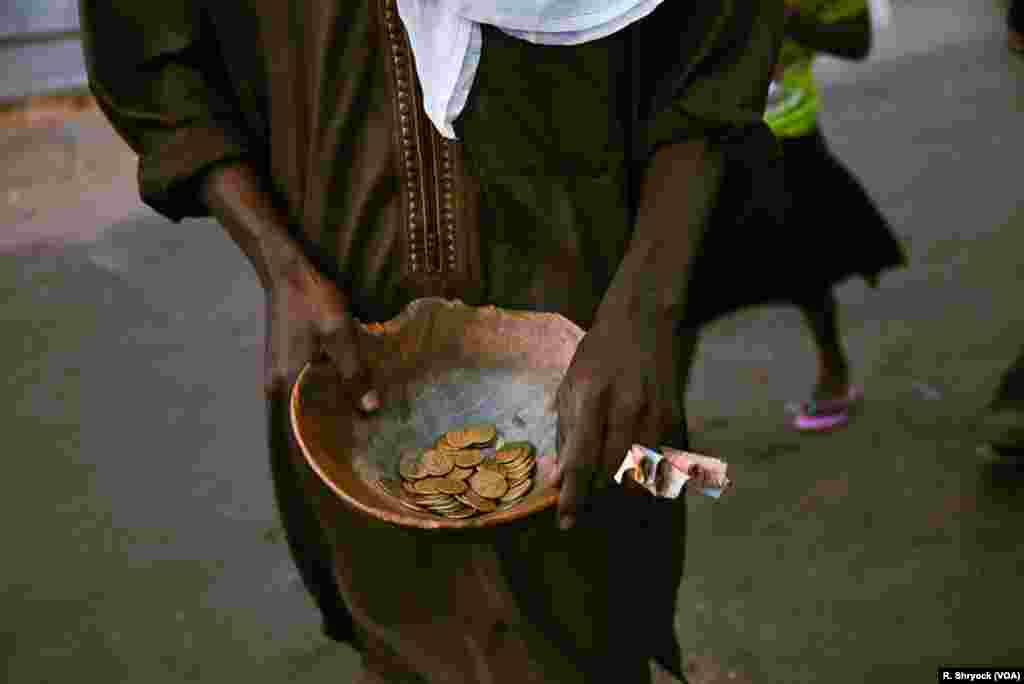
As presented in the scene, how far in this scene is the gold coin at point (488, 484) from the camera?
1488 millimetres

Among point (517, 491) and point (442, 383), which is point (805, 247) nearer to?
point (442, 383)

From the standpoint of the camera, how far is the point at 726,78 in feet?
5.29

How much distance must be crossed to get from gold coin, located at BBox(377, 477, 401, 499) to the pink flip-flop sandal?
283 cm

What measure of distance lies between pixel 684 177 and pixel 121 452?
3.05 metres

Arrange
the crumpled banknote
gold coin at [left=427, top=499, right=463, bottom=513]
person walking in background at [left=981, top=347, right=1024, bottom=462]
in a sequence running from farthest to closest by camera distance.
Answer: person walking in background at [left=981, top=347, right=1024, bottom=462]
gold coin at [left=427, top=499, right=463, bottom=513]
the crumpled banknote

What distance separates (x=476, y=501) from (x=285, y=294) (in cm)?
38

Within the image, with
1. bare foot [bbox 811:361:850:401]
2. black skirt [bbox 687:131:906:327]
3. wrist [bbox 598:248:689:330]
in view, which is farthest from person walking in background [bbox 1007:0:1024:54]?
wrist [bbox 598:248:689:330]

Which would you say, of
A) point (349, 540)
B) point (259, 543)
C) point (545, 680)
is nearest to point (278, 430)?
point (349, 540)

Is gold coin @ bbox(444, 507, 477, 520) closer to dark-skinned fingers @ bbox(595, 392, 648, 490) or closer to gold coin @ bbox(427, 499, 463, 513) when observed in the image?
gold coin @ bbox(427, 499, 463, 513)

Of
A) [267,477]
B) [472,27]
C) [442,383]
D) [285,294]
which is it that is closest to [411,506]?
[442,383]

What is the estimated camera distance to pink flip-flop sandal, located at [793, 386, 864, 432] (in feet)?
13.6

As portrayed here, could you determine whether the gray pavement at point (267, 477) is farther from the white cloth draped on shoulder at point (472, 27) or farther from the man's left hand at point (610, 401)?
the white cloth draped on shoulder at point (472, 27)

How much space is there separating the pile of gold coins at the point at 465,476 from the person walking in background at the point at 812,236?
2192mm

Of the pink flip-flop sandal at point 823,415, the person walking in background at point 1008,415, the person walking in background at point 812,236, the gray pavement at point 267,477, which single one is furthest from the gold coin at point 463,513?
the pink flip-flop sandal at point 823,415
